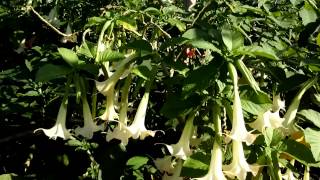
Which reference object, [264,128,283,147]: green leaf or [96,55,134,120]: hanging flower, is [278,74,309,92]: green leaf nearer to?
[264,128,283,147]: green leaf

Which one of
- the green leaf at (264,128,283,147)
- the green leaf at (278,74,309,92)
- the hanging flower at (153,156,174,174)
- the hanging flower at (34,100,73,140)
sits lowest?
the hanging flower at (153,156,174,174)

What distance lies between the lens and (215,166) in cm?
130

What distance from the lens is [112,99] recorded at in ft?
5.12

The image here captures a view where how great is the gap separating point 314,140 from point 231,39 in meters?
0.37

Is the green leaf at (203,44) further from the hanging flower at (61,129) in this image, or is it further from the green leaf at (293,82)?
the hanging flower at (61,129)

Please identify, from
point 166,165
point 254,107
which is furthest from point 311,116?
point 166,165

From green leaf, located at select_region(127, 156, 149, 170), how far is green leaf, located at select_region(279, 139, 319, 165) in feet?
2.16

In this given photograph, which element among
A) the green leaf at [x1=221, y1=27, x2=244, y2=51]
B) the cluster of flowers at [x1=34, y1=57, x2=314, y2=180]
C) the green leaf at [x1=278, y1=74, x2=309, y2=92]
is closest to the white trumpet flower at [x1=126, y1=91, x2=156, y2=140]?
the cluster of flowers at [x1=34, y1=57, x2=314, y2=180]

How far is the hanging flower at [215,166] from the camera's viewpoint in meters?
1.29

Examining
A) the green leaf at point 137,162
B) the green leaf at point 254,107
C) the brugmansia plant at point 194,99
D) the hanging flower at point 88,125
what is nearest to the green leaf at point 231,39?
the brugmansia plant at point 194,99

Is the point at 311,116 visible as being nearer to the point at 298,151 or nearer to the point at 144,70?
the point at 298,151

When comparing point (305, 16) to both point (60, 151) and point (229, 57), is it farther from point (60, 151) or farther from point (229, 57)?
point (60, 151)

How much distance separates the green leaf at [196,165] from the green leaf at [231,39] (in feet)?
1.03

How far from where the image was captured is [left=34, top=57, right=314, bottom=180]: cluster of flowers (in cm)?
130
